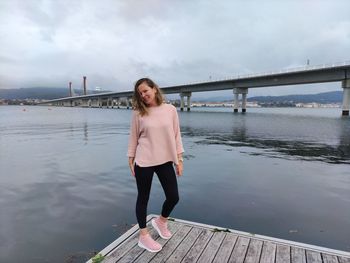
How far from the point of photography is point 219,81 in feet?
243

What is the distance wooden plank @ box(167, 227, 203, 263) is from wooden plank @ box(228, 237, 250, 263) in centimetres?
65

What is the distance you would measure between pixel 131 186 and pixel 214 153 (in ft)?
23.2

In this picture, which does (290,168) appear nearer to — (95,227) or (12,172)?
(95,227)

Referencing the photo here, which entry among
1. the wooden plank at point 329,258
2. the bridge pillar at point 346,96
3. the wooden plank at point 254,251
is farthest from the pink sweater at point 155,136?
the bridge pillar at point 346,96

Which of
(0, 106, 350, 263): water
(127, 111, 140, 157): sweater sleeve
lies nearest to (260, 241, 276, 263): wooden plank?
(0, 106, 350, 263): water

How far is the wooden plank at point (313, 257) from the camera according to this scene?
12.1ft

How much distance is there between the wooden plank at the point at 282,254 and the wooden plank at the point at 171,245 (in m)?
1.43

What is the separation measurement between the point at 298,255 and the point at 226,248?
1017 millimetres

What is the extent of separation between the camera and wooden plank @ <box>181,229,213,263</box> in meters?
3.74

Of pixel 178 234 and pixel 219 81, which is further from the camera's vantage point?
pixel 219 81

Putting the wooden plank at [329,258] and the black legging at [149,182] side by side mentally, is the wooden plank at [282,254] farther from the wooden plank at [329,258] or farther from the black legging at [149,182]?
the black legging at [149,182]

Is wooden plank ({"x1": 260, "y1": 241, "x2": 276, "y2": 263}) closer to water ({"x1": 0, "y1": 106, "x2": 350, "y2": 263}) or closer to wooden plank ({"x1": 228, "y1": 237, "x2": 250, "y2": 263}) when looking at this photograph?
wooden plank ({"x1": 228, "y1": 237, "x2": 250, "y2": 263})

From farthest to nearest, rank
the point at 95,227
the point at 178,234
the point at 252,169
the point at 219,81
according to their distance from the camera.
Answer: the point at 219,81, the point at 252,169, the point at 95,227, the point at 178,234

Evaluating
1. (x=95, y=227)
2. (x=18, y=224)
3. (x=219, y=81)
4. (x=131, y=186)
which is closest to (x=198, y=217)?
(x=95, y=227)
